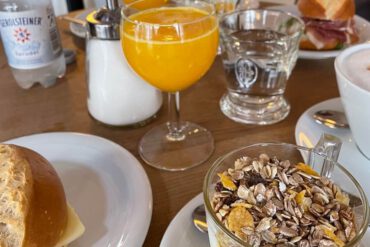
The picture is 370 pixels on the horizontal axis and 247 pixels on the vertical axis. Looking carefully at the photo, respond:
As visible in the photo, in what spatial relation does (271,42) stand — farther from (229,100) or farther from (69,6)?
(69,6)

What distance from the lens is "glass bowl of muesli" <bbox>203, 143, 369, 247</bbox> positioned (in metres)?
0.42

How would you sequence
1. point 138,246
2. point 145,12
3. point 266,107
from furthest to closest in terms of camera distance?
point 266,107 < point 145,12 < point 138,246

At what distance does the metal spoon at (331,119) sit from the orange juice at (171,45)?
212 millimetres

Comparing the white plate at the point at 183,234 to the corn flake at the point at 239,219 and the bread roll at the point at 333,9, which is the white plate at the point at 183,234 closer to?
the corn flake at the point at 239,219

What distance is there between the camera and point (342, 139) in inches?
28.1

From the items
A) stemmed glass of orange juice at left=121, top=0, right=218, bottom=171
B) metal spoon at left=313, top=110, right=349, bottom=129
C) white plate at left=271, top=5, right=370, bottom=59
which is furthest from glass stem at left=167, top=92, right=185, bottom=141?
white plate at left=271, top=5, right=370, bottom=59

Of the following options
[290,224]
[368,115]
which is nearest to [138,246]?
[290,224]

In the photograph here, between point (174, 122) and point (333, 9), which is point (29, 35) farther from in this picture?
point (333, 9)

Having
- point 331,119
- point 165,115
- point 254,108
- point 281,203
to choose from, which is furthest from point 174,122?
point 281,203

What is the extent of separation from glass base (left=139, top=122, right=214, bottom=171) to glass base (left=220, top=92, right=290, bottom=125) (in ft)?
0.26

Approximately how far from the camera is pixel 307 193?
18.2 inches

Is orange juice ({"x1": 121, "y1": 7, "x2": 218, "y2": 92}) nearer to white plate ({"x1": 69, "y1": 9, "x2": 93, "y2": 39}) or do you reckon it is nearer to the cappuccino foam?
the cappuccino foam

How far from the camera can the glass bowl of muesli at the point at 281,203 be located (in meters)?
0.42

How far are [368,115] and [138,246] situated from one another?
37 centimetres
